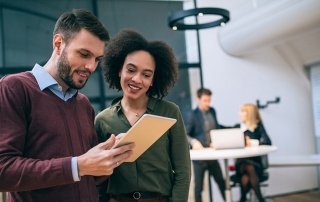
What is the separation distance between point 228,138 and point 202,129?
109cm

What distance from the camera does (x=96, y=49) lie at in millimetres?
1186

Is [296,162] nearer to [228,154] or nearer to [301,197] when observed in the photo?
[301,197]

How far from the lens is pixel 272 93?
5.18m

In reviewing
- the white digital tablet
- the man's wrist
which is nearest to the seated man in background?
the white digital tablet

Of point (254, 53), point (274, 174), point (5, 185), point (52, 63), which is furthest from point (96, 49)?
point (274, 174)

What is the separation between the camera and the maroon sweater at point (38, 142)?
908mm

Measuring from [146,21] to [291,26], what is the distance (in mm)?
2077

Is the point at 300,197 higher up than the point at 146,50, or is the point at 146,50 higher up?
the point at 146,50

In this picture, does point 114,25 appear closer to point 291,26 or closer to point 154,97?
point 291,26

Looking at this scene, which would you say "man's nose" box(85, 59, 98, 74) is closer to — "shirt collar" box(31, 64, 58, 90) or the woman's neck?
"shirt collar" box(31, 64, 58, 90)

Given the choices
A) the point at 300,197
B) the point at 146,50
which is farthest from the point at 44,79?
the point at 300,197

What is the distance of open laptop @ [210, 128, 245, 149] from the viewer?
2.94 m

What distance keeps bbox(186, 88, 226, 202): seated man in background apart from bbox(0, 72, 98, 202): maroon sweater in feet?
9.52

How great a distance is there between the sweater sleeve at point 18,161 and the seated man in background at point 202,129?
122 inches
